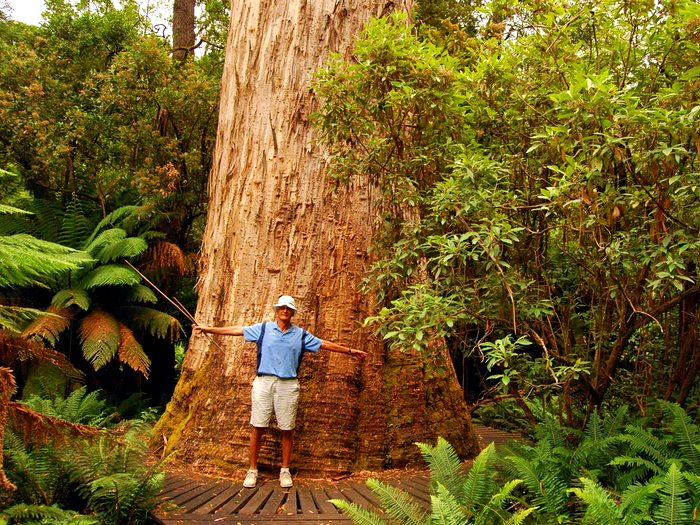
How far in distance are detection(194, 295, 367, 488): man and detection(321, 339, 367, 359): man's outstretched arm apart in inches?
2.9

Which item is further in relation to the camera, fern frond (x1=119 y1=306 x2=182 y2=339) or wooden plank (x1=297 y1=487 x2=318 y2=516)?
fern frond (x1=119 y1=306 x2=182 y2=339)

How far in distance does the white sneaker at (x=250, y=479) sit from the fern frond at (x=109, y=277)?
3.54m

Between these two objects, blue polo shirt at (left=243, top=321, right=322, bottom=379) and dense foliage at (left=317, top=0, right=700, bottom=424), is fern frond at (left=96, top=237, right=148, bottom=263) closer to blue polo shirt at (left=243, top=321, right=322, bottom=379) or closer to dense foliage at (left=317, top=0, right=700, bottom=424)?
blue polo shirt at (left=243, top=321, right=322, bottom=379)

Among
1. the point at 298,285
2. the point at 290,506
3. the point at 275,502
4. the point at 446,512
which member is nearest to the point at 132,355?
the point at 298,285

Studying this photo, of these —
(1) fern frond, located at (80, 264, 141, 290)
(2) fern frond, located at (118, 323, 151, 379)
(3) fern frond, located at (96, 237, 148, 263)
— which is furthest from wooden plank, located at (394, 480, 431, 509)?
(3) fern frond, located at (96, 237, 148, 263)

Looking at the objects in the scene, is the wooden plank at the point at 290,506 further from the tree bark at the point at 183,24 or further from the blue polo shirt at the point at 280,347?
the tree bark at the point at 183,24

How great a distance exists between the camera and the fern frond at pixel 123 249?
7980 millimetres

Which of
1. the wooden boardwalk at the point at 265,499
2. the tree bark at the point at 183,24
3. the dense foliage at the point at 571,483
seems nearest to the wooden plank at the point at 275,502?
the wooden boardwalk at the point at 265,499

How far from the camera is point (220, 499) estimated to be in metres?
4.58

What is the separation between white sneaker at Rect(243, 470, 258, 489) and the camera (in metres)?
4.91

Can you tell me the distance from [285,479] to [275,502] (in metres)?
0.41

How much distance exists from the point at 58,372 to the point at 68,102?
13.4 feet

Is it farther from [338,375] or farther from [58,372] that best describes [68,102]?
[338,375]

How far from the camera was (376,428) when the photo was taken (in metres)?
5.55
